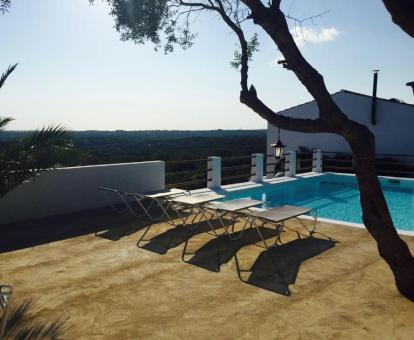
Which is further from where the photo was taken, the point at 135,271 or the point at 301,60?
the point at 135,271

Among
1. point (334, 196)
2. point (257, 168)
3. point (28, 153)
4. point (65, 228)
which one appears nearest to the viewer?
point (28, 153)

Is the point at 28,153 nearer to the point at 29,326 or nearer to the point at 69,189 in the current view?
the point at 69,189

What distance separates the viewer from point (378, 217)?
13.8ft

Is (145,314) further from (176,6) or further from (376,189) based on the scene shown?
(176,6)

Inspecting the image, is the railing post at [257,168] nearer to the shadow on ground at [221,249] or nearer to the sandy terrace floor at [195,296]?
the shadow on ground at [221,249]

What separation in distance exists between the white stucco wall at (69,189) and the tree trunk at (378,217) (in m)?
6.58

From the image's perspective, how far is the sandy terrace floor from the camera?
145 inches

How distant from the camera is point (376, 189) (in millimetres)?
4160

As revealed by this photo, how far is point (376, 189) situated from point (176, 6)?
488cm

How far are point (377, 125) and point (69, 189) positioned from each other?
54.9ft

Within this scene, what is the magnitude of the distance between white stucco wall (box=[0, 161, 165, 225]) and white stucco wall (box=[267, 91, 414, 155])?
1396 cm

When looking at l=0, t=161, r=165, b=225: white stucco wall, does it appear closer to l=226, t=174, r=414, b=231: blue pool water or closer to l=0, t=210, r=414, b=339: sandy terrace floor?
l=0, t=210, r=414, b=339: sandy terrace floor

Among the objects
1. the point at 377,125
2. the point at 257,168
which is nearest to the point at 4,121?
the point at 257,168

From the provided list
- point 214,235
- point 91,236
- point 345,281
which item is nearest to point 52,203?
point 91,236
